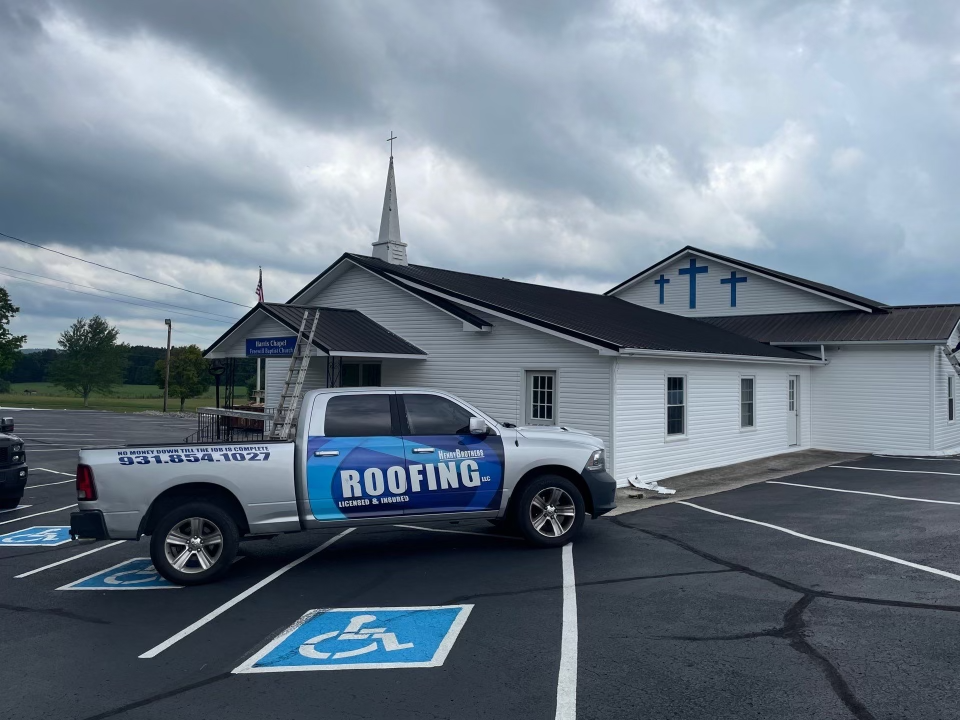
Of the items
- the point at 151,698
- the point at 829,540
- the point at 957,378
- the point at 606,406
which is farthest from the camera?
the point at 957,378

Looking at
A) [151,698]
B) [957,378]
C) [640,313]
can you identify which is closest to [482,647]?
[151,698]

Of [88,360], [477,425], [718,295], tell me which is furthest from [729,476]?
[88,360]

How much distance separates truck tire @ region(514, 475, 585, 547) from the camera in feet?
28.3

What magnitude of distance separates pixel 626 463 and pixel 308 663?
30.9 feet

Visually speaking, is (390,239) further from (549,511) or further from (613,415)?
(549,511)

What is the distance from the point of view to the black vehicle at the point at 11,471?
11.5 meters

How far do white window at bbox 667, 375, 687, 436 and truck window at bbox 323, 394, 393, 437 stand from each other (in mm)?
8283

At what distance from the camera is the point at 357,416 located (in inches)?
323

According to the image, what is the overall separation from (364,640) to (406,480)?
2474mm

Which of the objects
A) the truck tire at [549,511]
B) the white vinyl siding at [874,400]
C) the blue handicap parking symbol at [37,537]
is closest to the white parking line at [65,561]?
the blue handicap parking symbol at [37,537]

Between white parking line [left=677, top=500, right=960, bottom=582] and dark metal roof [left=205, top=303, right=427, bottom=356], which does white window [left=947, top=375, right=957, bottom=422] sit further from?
dark metal roof [left=205, top=303, right=427, bottom=356]

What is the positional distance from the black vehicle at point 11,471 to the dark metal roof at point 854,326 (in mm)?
19206

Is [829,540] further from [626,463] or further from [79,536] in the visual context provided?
[79,536]

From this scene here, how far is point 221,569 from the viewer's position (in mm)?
7457
